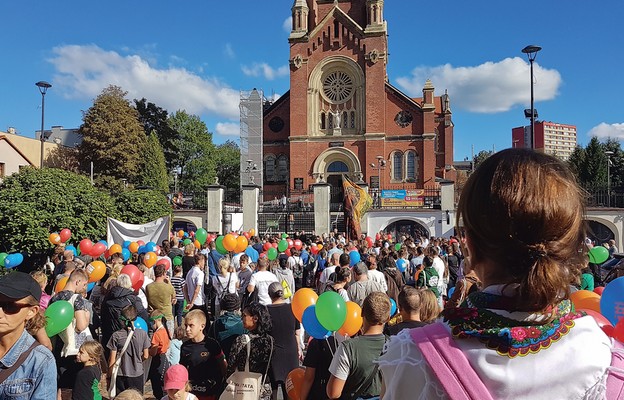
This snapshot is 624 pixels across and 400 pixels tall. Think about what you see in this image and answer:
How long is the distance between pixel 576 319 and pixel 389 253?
10.7 meters

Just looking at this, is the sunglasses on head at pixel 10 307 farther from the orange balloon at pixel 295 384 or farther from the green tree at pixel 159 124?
the green tree at pixel 159 124

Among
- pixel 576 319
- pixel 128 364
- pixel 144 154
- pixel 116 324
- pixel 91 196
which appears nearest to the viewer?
pixel 576 319

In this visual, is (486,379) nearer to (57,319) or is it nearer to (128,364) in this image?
(57,319)

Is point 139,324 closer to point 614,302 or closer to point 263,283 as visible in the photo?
point 263,283

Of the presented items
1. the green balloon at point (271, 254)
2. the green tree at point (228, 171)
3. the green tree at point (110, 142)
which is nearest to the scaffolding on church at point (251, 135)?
the green tree at point (110, 142)

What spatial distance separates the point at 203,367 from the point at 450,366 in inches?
157

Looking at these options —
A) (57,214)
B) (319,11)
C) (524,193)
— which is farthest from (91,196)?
(319,11)

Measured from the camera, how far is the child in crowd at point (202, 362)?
472cm

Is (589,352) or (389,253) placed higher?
(589,352)

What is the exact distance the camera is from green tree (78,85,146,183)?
132ft

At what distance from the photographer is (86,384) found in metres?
4.48

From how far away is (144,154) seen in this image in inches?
1666

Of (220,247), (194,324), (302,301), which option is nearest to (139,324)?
(194,324)

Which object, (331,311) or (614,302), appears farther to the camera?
(331,311)
